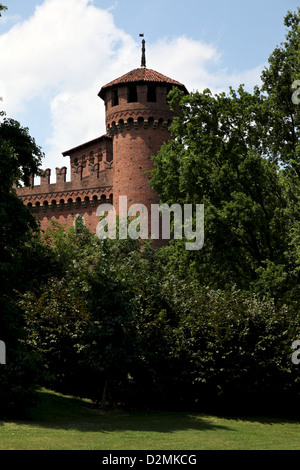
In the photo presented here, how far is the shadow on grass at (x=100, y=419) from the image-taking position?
1748 centimetres

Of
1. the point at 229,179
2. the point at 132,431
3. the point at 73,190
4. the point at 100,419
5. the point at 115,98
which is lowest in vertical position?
the point at 100,419

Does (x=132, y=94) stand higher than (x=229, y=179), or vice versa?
(x=132, y=94)

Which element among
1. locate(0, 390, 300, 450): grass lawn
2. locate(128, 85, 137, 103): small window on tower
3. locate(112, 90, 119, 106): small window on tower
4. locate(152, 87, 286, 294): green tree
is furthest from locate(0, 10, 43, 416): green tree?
locate(112, 90, 119, 106): small window on tower

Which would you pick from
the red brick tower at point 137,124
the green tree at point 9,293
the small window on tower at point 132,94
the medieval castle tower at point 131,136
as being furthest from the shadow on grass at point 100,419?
the small window on tower at point 132,94

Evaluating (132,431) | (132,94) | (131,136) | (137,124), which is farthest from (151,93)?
(132,431)

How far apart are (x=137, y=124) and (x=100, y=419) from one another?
2734cm

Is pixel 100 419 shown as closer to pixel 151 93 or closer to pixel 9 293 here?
pixel 9 293

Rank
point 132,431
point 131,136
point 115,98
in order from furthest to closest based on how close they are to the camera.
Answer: point 115,98
point 131,136
point 132,431

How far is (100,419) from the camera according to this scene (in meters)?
19.1

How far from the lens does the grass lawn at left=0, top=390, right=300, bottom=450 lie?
1469 cm

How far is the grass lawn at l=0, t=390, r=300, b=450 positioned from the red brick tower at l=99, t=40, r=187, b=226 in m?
22.5

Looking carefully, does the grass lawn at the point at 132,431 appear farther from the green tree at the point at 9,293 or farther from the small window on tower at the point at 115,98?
the small window on tower at the point at 115,98

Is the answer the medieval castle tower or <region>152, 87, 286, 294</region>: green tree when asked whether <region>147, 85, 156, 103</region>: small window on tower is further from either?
<region>152, 87, 286, 294</region>: green tree

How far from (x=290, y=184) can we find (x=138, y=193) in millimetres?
19915
